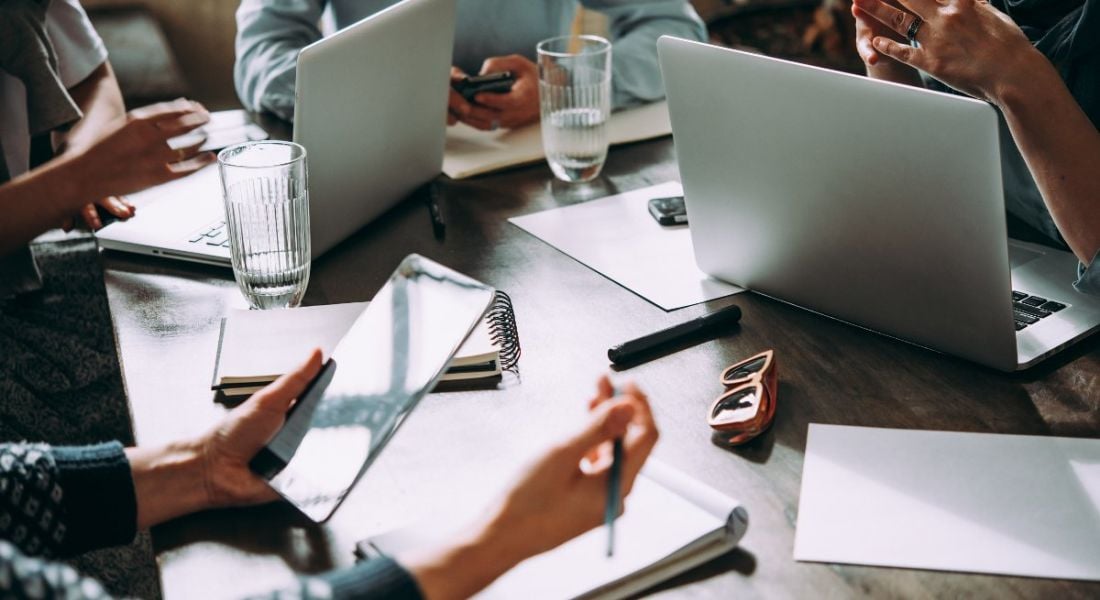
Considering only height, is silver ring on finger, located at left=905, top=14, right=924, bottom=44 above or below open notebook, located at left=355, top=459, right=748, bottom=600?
above

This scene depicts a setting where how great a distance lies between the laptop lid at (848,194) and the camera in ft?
2.78

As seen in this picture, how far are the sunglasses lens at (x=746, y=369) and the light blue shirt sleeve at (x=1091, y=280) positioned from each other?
A: 0.32 meters

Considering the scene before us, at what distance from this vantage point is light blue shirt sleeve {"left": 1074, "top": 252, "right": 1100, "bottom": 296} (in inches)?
37.1

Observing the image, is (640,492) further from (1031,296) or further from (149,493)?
(1031,296)

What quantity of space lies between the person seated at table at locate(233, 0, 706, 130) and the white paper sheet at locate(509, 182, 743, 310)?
303 mm

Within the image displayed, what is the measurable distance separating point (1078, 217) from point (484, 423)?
615 mm

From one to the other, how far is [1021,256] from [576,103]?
552 mm

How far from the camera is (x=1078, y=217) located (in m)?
1.00

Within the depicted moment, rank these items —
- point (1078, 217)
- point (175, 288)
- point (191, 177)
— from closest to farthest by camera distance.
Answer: point (1078, 217) < point (175, 288) < point (191, 177)

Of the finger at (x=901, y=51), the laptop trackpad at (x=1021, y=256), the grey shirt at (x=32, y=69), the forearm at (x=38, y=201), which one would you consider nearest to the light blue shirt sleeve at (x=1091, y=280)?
the laptop trackpad at (x=1021, y=256)

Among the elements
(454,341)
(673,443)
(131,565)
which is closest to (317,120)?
(454,341)

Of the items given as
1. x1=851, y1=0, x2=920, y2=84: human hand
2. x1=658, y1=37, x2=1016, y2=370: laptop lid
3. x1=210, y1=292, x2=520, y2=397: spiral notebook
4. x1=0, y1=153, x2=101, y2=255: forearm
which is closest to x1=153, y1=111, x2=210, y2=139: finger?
x1=0, y1=153, x2=101, y2=255: forearm

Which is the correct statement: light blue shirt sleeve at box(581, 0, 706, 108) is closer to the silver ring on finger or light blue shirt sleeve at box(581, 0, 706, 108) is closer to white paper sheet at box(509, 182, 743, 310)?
white paper sheet at box(509, 182, 743, 310)

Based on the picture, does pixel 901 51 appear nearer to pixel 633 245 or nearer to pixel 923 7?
pixel 923 7
